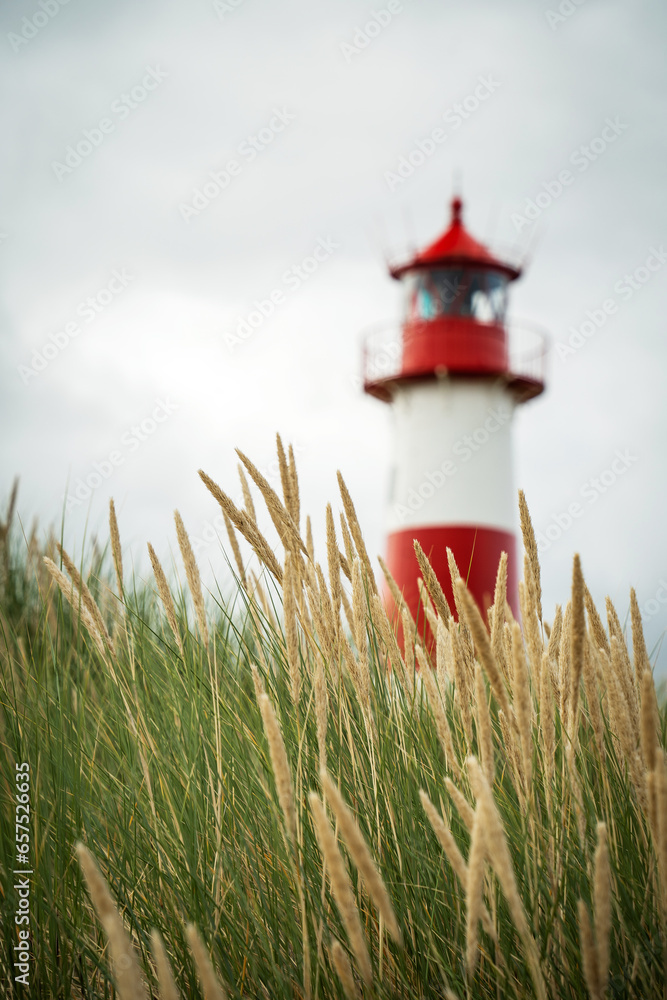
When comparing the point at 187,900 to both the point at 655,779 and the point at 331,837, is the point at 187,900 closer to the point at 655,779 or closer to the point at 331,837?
the point at 331,837

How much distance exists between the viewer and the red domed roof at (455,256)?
12.2 meters

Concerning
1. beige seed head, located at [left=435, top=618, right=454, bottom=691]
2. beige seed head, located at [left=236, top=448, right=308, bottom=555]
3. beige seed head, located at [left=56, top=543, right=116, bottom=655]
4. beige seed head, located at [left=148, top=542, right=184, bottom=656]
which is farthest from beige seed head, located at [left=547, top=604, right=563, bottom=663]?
beige seed head, located at [left=56, top=543, right=116, bottom=655]

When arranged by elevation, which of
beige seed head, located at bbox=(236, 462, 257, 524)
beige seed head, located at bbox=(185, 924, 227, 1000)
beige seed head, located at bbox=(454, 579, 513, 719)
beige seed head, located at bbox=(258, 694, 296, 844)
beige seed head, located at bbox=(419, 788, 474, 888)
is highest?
beige seed head, located at bbox=(236, 462, 257, 524)

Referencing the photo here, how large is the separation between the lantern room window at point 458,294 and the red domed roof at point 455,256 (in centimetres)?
12

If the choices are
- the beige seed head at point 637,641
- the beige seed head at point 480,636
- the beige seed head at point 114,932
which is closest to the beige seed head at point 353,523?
the beige seed head at point 637,641

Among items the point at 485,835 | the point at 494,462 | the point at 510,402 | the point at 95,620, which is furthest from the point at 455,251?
the point at 485,835

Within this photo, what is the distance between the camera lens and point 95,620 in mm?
1636

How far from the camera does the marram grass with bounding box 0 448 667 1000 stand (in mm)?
1094

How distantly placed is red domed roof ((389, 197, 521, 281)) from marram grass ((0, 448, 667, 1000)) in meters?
11.2

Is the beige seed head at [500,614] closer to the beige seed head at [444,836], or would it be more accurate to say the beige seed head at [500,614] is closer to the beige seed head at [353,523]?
the beige seed head at [353,523]

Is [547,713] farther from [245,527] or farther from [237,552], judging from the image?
[237,552]

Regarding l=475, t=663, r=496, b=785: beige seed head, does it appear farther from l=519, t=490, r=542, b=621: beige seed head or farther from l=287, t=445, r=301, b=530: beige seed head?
l=287, t=445, r=301, b=530: beige seed head

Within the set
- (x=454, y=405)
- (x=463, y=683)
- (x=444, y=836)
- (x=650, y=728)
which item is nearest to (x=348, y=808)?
(x=463, y=683)

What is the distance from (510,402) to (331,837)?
12458mm
